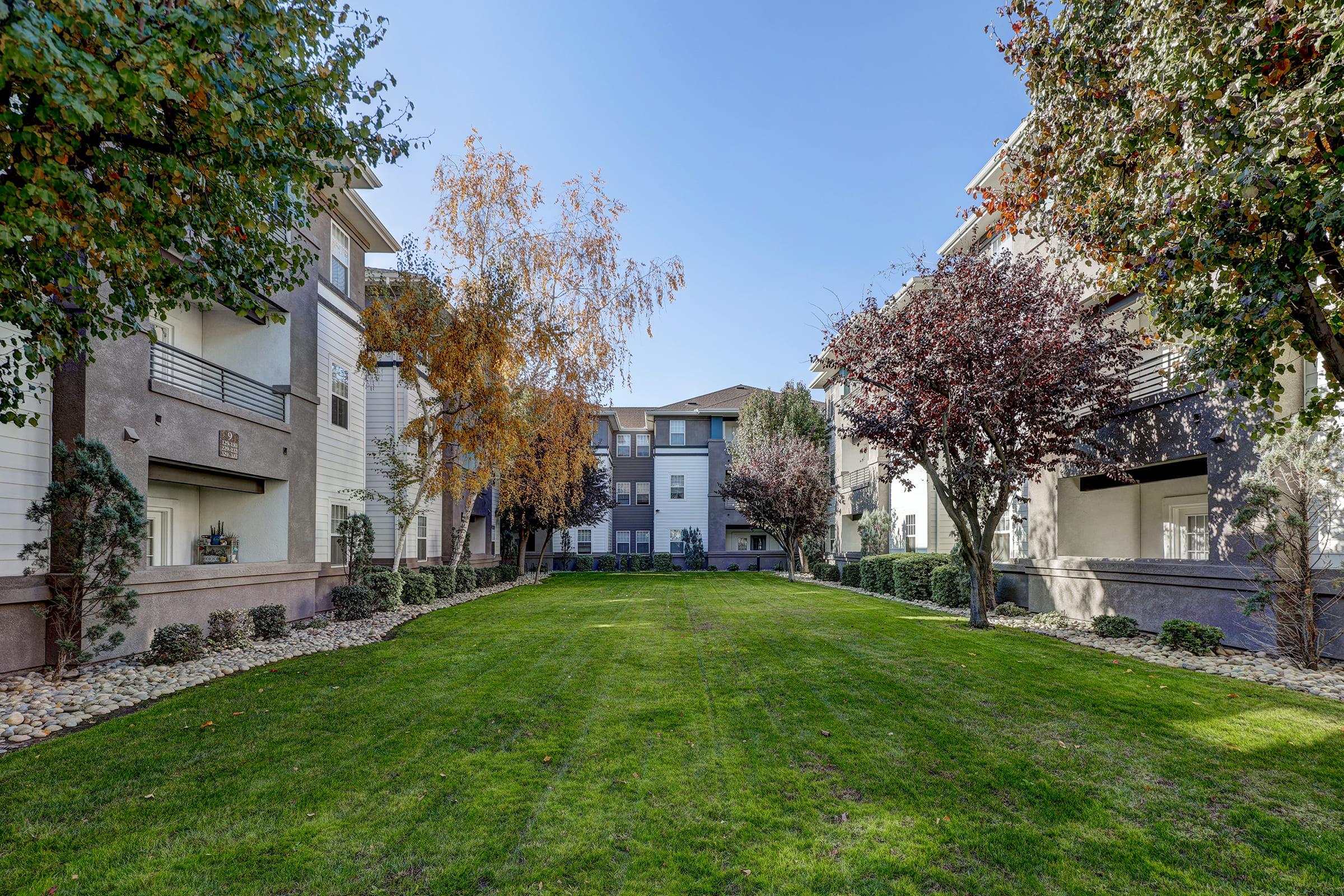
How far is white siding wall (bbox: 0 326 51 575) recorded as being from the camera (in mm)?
8094

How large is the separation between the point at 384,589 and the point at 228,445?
184 inches

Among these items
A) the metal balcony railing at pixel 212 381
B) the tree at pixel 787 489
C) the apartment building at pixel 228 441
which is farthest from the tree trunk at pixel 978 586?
the metal balcony railing at pixel 212 381

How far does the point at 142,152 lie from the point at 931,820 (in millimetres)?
6996

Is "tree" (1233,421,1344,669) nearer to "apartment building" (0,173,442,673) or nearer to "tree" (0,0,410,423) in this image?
"tree" (0,0,410,423)

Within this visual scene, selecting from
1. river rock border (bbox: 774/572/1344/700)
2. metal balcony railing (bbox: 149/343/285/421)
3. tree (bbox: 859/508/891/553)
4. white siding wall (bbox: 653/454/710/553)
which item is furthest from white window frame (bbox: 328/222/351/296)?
white siding wall (bbox: 653/454/710/553)

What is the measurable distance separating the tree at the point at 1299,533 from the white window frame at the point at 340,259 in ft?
58.1

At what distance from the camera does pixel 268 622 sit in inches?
443

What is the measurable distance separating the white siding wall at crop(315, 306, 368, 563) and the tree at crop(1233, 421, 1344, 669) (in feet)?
54.3

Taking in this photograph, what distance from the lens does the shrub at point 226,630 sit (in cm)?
1016

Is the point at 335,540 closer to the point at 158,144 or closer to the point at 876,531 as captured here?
the point at 158,144

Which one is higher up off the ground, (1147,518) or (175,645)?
(1147,518)

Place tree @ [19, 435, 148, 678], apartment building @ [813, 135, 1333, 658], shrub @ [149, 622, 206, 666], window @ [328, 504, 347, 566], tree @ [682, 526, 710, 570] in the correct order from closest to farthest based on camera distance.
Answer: tree @ [19, 435, 148, 678] < shrub @ [149, 622, 206, 666] < apartment building @ [813, 135, 1333, 658] < window @ [328, 504, 347, 566] < tree @ [682, 526, 710, 570]

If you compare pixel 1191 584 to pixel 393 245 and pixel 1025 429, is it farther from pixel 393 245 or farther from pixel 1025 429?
pixel 393 245

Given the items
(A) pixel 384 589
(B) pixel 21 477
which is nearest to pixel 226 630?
(B) pixel 21 477
